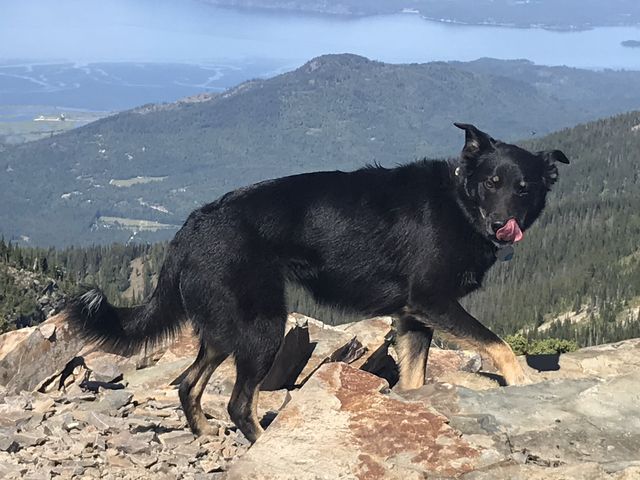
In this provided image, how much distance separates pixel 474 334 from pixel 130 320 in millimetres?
4127

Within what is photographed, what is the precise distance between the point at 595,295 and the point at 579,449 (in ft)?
437

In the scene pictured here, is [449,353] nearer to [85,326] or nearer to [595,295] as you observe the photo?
[85,326]

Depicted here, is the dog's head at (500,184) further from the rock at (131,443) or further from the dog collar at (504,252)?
the rock at (131,443)

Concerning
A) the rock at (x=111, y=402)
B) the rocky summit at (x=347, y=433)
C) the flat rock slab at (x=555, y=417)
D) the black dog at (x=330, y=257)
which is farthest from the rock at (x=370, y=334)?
the flat rock slab at (x=555, y=417)

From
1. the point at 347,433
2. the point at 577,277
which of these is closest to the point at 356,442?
the point at 347,433

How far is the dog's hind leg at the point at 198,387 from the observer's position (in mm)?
Answer: 9961

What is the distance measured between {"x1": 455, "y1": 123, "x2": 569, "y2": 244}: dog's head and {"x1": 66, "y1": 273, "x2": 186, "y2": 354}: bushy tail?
12.5ft

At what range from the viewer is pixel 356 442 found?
7.95m

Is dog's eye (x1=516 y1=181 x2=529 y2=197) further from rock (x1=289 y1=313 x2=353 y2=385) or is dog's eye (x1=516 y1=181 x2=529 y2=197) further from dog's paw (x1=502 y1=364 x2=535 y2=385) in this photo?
rock (x1=289 y1=313 x2=353 y2=385)

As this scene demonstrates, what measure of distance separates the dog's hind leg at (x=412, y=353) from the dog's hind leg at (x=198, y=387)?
239cm

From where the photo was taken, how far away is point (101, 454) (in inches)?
347

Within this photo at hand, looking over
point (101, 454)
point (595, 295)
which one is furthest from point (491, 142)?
point (595, 295)

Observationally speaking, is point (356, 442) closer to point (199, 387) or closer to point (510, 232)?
point (199, 387)

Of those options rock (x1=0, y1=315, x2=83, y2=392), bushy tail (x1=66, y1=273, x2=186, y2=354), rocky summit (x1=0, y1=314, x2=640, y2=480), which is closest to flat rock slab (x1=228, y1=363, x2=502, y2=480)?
rocky summit (x1=0, y1=314, x2=640, y2=480)
